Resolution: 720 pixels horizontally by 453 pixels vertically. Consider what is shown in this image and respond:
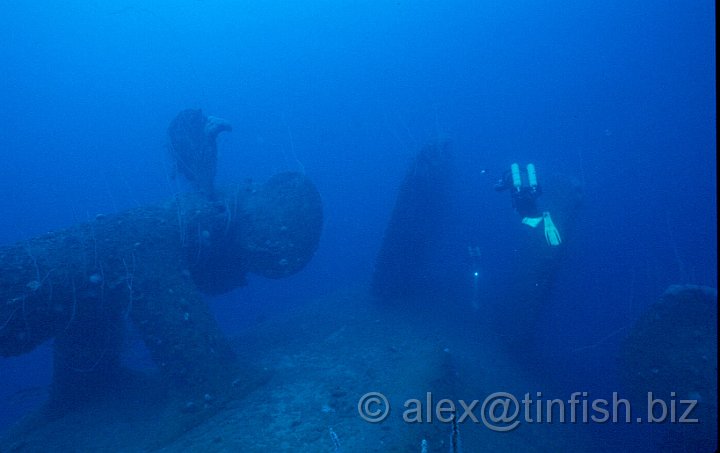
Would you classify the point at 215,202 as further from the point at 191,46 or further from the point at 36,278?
the point at 191,46

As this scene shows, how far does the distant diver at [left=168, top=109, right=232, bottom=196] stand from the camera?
9.06 meters

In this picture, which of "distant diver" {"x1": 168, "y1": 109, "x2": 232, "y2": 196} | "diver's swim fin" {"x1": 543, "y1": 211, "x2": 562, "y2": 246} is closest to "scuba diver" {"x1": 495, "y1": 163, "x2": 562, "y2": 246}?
"diver's swim fin" {"x1": 543, "y1": 211, "x2": 562, "y2": 246}

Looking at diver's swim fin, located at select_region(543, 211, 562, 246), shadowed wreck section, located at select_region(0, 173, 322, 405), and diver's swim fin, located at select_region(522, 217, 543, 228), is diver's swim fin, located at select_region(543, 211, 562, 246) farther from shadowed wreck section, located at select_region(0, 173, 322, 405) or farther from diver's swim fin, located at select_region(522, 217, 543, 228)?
shadowed wreck section, located at select_region(0, 173, 322, 405)

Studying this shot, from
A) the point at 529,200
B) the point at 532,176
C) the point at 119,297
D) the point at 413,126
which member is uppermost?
the point at 413,126

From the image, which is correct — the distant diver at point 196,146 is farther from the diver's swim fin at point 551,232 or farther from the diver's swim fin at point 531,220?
the diver's swim fin at point 551,232

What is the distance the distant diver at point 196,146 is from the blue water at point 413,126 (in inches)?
24.3

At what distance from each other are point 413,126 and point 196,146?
37477 millimetres

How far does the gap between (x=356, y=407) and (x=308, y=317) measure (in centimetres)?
569

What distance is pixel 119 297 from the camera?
21.2ft

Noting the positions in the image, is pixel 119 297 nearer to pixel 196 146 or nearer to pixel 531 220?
pixel 196 146

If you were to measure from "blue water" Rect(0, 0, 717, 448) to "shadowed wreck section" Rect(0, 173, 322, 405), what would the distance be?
1404mm

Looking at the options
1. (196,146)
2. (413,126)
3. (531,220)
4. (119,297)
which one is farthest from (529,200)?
(413,126)

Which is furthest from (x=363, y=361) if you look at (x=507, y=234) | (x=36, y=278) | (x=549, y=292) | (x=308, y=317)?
(x=507, y=234)

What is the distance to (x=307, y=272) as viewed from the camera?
81.4ft
